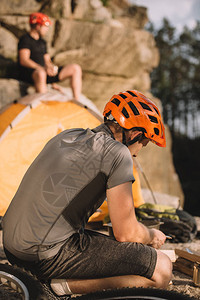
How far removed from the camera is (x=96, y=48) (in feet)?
34.8

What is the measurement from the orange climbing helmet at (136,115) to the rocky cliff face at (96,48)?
712cm

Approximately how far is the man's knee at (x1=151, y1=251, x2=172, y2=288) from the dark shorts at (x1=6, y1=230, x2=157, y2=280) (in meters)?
0.06

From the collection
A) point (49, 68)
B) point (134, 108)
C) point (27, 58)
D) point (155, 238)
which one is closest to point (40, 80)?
point (27, 58)

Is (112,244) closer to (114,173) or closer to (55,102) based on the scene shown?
(114,173)

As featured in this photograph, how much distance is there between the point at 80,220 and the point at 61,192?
0.23m

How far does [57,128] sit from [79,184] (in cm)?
317

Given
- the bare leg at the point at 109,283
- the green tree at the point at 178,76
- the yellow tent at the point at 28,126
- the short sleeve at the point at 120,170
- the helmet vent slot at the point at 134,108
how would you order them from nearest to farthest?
the short sleeve at the point at 120,170 → the bare leg at the point at 109,283 → the helmet vent slot at the point at 134,108 → the yellow tent at the point at 28,126 → the green tree at the point at 178,76

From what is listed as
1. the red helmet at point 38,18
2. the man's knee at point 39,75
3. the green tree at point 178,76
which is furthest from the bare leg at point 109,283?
the green tree at point 178,76

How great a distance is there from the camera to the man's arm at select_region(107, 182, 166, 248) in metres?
1.95

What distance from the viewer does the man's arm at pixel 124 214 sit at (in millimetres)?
1950

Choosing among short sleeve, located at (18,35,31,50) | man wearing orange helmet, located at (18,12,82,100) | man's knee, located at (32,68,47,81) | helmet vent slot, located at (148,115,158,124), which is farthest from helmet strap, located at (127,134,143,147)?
short sleeve, located at (18,35,31,50)

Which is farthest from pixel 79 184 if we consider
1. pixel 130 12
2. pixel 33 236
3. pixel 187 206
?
pixel 187 206

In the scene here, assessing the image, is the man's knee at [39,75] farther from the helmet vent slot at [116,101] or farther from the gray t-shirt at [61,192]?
the gray t-shirt at [61,192]

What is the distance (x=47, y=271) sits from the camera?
2023 mm
